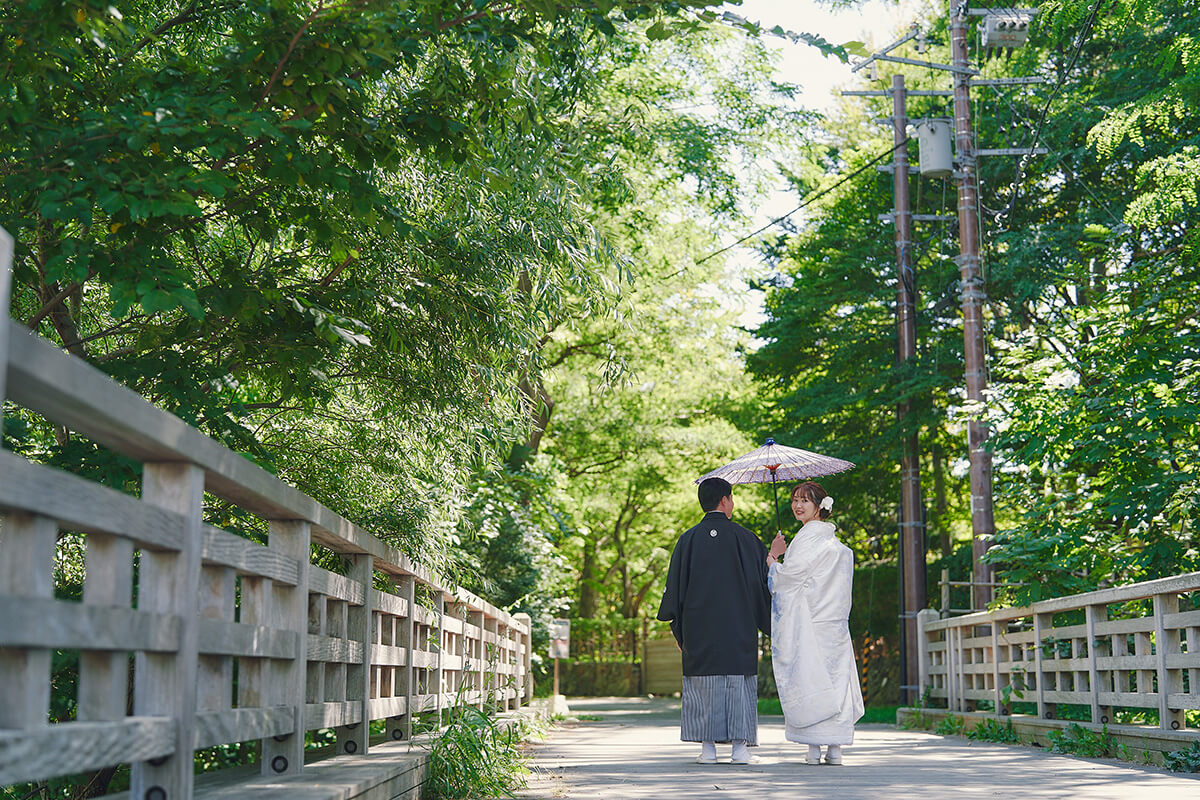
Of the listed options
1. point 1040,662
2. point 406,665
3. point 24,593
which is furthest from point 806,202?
point 24,593

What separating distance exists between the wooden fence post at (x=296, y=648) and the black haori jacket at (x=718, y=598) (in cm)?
426

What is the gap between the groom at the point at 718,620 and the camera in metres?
8.27

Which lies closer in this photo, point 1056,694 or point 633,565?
point 1056,694

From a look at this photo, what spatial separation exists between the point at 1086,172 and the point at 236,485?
2016 centimetres

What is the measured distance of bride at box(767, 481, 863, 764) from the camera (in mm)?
8461

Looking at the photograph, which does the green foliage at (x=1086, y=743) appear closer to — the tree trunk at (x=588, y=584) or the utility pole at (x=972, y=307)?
the utility pole at (x=972, y=307)

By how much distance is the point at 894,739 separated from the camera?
12.5m

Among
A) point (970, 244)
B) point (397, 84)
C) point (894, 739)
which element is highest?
point (970, 244)

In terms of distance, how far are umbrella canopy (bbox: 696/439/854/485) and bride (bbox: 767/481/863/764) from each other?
2067 millimetres

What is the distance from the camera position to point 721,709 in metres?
8.28

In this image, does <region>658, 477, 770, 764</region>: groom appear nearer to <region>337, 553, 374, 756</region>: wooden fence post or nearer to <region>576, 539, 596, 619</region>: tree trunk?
<region>337, 553, 374, 756</region>: wooden fence post

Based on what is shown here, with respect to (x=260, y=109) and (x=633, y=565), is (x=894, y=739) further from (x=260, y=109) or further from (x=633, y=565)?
(x=633, y=565)

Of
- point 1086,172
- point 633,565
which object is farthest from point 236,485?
point 633,565

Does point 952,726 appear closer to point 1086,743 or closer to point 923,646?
point 923,646
